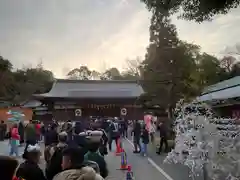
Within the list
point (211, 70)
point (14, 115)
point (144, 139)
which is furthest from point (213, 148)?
point (211, 70)

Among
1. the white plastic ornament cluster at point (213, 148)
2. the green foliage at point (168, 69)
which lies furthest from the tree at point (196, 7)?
the green foliage at point (168, 69)

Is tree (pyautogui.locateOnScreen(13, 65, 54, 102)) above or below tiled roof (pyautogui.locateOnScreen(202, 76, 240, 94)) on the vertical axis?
above

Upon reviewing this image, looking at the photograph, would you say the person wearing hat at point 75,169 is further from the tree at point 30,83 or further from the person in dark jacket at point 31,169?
the tree at point 30,83

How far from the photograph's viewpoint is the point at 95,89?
137ft

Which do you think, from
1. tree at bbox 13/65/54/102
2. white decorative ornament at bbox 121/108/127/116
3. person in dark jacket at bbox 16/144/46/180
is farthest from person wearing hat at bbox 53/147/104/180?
tree at bbox 13/65/54/102

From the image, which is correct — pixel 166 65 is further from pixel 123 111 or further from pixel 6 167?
pixel 123 111

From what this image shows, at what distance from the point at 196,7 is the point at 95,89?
1362 inches

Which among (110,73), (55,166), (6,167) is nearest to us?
(6,167)

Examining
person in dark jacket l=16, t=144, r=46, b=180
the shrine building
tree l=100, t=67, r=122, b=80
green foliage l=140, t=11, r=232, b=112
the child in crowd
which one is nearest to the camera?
person in dark jacket l=16, t=144, r=46, b=180

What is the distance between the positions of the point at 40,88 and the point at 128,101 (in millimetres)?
18041

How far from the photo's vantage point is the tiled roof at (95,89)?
1439 inches

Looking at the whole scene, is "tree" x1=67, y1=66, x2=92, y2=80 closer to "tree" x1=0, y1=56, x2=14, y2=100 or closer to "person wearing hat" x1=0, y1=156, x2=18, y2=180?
"tree" x1=0, y1=56, x2=14, y2=100

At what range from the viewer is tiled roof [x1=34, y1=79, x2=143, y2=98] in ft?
120

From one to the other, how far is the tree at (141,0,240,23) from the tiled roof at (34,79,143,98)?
90.8ft
